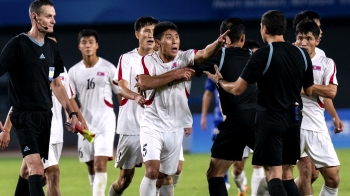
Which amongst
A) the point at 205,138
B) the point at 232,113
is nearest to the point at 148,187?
the point at 232,113

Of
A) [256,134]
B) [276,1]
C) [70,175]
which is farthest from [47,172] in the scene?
[276,1]

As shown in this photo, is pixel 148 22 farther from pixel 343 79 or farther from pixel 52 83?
pixel 343 79

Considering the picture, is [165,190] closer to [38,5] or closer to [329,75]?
[329,75]

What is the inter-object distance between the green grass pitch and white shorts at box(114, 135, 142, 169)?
6.49ft

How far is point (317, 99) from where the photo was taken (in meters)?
8.55

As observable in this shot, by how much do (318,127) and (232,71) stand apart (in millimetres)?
1282

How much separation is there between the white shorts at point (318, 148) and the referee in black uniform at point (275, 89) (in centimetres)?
83

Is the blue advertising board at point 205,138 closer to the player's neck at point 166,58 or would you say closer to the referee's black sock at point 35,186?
the player's neck at point 166,58

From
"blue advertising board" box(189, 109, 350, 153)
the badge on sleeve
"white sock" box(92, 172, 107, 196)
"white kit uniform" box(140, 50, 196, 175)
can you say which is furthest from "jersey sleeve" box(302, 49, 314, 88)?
"blue advertising board" box(189, 109, 350, 153)

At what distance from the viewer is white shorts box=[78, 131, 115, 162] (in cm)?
1026

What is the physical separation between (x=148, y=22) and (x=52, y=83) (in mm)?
1759

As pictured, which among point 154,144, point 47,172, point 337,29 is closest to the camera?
point 154,144

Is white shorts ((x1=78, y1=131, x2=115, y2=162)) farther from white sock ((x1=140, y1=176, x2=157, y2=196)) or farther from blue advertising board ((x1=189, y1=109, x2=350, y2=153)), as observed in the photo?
blue advertising board ((x1=189, y1=109, x2=350, y2=153))

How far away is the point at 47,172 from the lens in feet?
28.6
